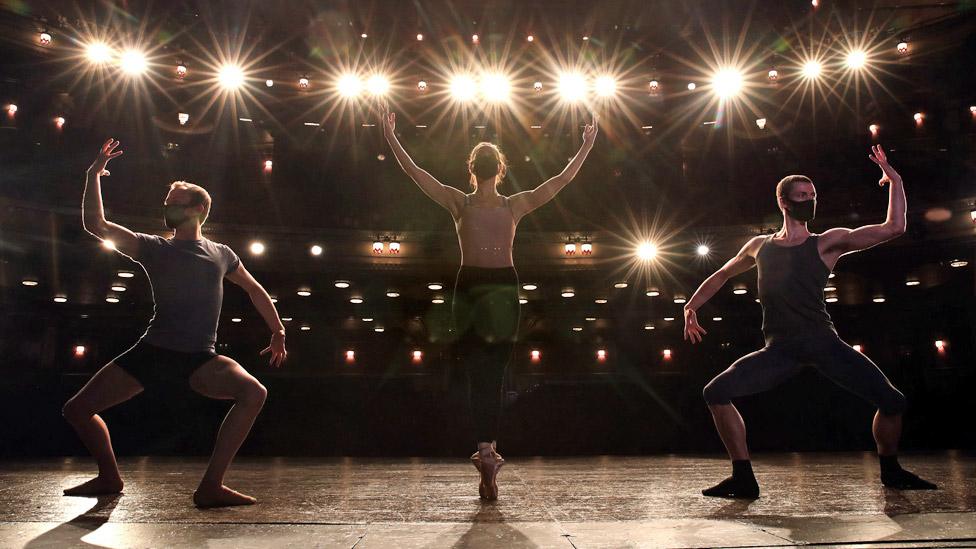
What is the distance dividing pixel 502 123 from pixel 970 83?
39.0 feet

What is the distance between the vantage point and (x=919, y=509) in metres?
2.23

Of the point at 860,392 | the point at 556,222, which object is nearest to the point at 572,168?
the point at 860,392

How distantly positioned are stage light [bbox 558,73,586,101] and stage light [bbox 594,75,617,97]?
1.20 ft

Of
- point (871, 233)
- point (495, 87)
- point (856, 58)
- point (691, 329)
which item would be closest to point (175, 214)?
point (691, 329)

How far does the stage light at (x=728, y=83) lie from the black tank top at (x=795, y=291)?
14807 millimetres

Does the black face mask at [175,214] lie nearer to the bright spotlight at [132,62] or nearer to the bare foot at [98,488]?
the bare foot at [98,488]

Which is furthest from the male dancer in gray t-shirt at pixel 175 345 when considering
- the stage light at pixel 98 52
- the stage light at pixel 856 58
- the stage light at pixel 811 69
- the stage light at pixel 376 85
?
the stage light at pixel 856 58

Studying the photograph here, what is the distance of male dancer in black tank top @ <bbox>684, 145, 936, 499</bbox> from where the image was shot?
2898mm

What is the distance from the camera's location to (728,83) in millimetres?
Answer: 16391

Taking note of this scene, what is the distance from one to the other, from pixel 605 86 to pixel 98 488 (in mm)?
15098

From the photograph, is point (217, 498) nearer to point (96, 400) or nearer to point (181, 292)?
point (96, 400)

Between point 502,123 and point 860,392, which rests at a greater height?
point 502,123

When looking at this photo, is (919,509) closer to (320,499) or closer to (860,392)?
(860,392)

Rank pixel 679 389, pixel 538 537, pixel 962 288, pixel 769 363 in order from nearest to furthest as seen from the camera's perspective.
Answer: pixel 538 537
pixel 769 363
pixel 679 389
pixel 962 288
